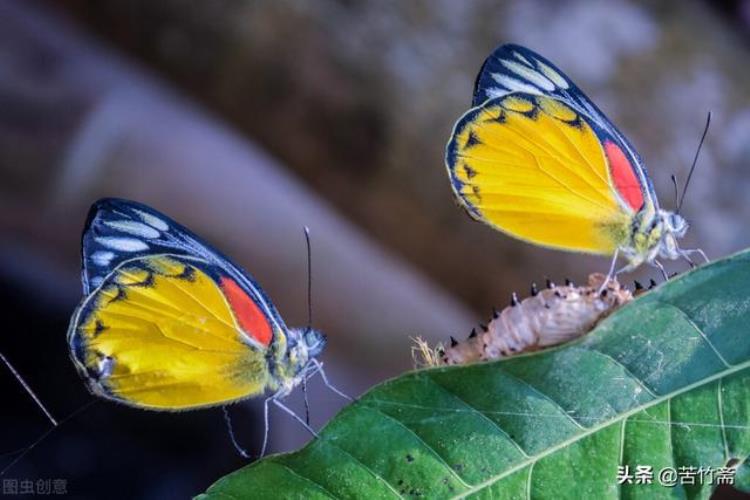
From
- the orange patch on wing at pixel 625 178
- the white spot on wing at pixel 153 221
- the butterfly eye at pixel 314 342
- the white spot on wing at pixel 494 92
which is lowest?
the butterfly eye at pixel 314 342

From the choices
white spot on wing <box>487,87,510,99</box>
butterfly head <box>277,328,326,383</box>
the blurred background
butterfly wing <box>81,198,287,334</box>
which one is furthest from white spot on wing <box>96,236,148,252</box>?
the blurred background

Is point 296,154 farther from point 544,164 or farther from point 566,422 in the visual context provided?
point 566,422

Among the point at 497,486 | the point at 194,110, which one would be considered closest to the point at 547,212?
the point at 497,486

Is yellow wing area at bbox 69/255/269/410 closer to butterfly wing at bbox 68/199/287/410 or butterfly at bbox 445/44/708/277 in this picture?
butterfly wing at bbox 68/199/287/410

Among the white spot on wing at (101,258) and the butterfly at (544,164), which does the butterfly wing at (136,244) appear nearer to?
the white spot on wing at (101,258)

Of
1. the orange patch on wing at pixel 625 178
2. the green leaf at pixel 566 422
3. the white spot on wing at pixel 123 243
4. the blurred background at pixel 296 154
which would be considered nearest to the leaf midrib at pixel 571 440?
the green leaf at pixel 566 422
